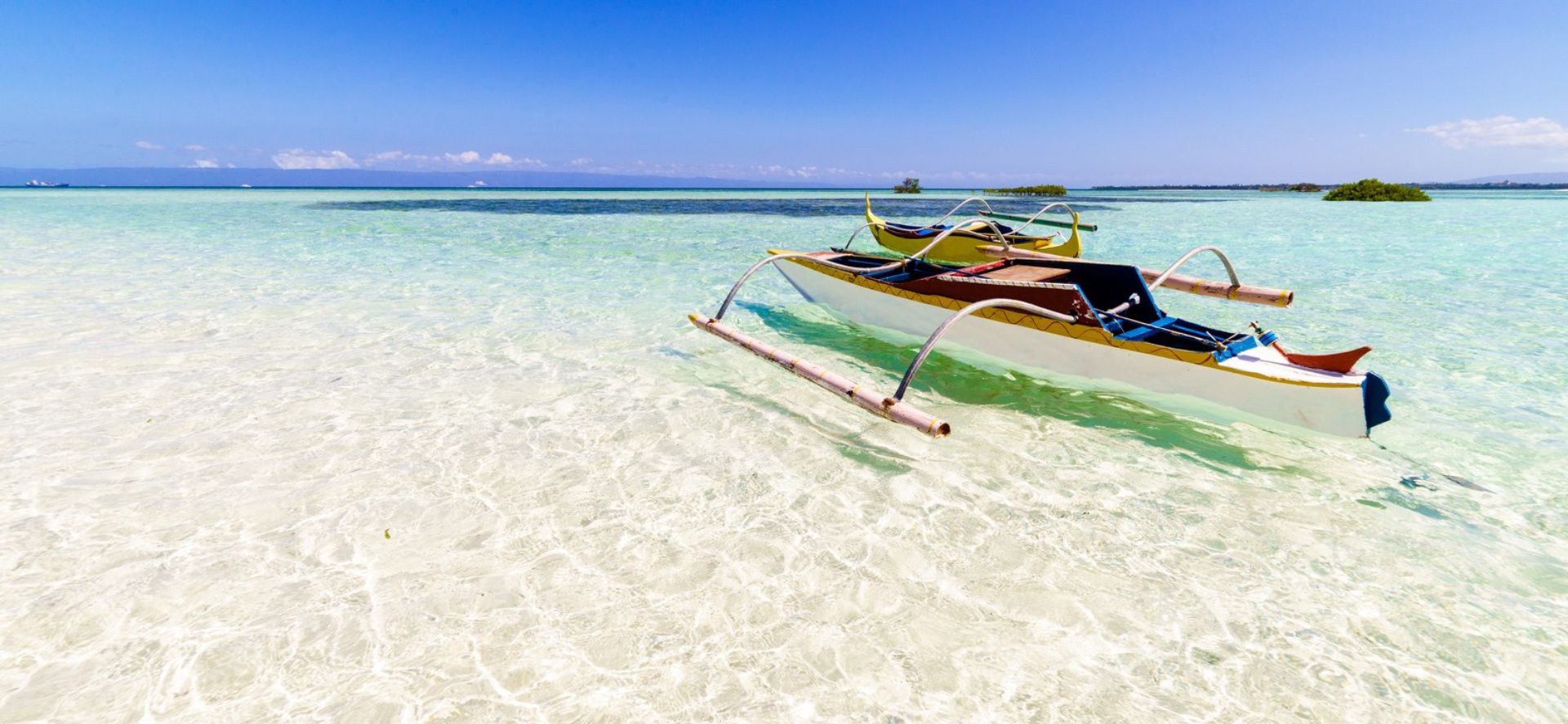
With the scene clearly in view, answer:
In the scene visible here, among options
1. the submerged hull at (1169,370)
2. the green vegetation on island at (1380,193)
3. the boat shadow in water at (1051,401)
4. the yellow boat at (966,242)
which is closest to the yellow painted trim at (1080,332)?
the submerged hull at (1169,370)

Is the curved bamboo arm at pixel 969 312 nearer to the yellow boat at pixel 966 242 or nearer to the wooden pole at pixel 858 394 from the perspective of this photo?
the wooden pole at pixel 858 394

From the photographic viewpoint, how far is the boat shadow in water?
18.6 feet

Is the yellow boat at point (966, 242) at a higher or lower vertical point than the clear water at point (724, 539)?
higher

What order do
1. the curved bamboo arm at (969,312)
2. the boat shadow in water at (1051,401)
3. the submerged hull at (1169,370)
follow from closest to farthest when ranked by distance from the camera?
the submerged hull at (1169,370)
the curved bamboo arm at (969,312)
the boat shadow in water at (1051,401)

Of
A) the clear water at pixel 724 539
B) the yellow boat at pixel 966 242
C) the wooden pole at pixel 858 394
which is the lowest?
the clear water at pixel 724 539

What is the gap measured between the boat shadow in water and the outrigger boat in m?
0.37

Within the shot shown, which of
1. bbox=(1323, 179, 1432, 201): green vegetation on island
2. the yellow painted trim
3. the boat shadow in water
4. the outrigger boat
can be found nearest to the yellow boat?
the outrigger boat

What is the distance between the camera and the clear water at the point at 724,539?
307 centimetres

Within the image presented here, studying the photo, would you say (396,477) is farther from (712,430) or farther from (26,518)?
(712,430)

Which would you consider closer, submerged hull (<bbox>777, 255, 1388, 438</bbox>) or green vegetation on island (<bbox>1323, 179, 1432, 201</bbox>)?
submerged hull (<bbox>777, 255, 1388, 438</bbox>)

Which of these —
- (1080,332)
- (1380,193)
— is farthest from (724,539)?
(1380,193)

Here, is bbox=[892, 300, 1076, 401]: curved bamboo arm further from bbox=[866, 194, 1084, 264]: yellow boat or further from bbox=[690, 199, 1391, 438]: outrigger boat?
Answer: bbox=[866, 194, 1084, 264]: yellow boat

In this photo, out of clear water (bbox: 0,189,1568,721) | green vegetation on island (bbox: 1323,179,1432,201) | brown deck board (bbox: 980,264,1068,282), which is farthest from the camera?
green vegetation on island (bbox: 1323,179,1432,201)

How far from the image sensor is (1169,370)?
5.63 metres
